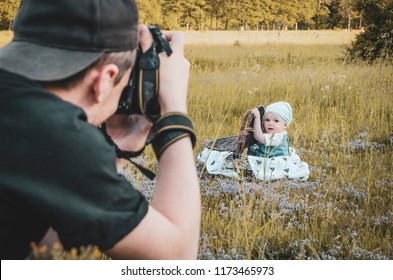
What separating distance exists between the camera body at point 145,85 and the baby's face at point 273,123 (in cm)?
316

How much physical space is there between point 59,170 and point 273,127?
3620 millimetres

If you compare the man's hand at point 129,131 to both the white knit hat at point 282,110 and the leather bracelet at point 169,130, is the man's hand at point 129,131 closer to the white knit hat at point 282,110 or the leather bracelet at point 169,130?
the leather bracelet at point 169,130

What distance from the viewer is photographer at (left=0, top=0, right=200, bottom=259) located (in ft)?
3.34

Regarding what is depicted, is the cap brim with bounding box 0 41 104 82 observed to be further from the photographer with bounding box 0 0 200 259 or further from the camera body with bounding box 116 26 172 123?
the camera body with bounding box 116 26 172 123

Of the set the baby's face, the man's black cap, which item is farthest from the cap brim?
the baby's face

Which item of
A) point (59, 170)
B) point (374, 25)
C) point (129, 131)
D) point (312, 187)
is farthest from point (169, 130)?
point (374, 25)

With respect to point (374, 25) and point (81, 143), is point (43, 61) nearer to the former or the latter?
point (81, 143)

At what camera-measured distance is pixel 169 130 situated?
51.8 inches

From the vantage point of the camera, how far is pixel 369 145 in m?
4.40

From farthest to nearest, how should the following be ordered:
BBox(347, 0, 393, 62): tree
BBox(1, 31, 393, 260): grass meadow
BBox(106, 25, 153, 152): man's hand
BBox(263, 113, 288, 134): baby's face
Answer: BBox(347, 0, 393, 62): tree → BBox(263, 113, 288, 134): baby's face → BBox(1, 31, 393, 260): grass meadow → BBox(106, 25, 153, 152): man's hand

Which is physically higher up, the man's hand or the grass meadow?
the man's hand

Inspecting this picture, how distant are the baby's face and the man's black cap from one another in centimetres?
335

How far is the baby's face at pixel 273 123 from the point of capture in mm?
4523

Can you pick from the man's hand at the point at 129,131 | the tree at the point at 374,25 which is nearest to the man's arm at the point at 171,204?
the man's hand at the point at 129,131
